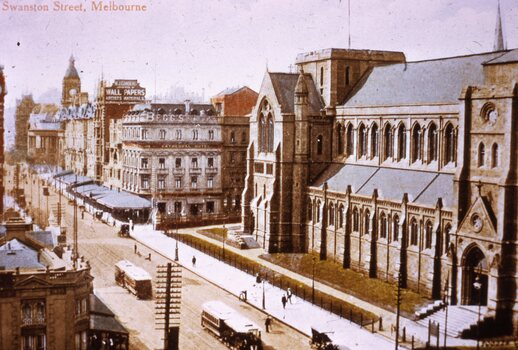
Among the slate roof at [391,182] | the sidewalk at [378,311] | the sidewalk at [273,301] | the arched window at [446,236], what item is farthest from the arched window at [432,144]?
the sidewalk at [273,301]

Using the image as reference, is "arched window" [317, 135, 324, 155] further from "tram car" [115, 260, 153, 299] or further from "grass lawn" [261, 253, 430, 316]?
"tram car" [115, 260, 153, 299]

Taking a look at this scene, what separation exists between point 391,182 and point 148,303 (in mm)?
21796

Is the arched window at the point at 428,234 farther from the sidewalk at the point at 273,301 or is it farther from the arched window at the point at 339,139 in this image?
the arched window at the point at 339,139

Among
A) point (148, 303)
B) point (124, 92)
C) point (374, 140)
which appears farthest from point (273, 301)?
point (124, 92)

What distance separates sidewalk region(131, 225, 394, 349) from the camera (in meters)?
38.7

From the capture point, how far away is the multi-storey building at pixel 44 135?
71.9 m

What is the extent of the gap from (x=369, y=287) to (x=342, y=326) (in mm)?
9703

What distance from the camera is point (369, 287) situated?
50094 millimetres

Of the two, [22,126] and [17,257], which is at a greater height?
[22,126]

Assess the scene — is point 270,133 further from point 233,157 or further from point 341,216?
point 233,157

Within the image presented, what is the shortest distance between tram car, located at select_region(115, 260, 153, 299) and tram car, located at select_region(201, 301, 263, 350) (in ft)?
23.7

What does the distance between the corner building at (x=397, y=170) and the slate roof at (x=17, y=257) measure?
978 inches

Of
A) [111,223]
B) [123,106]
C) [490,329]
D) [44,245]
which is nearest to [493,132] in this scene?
[490,329]

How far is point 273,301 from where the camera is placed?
153 feet
